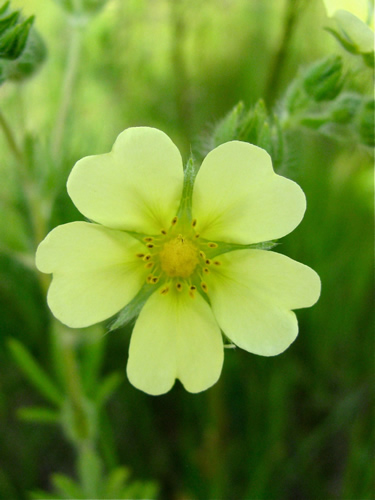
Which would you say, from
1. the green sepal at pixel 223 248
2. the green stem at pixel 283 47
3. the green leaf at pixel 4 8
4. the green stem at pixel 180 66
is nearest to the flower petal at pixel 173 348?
the green sepal at pixel 223 248

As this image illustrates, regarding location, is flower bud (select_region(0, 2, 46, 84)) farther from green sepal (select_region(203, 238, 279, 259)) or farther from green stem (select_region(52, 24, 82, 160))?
green sepal (select_region(203, 238, 279, 259))

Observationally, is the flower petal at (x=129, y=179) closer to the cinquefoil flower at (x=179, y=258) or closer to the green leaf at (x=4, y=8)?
the cinquefoil flower at (x=179, y=258)

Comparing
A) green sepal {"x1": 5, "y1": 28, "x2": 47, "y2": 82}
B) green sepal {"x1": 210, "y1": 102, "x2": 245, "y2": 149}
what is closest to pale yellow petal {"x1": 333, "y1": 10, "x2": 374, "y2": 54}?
green sepal {"x1": 210, "y1": 102, "x2": 245, "y2": 149}

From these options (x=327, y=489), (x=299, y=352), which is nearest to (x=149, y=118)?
(x=299, y=352)

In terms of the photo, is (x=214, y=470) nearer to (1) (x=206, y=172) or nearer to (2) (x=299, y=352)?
(2) (x=299, y=352)

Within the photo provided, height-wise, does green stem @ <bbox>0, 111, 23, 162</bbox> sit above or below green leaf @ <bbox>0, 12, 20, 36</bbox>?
below

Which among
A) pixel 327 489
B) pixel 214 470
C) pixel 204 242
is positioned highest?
pixel 204 242
